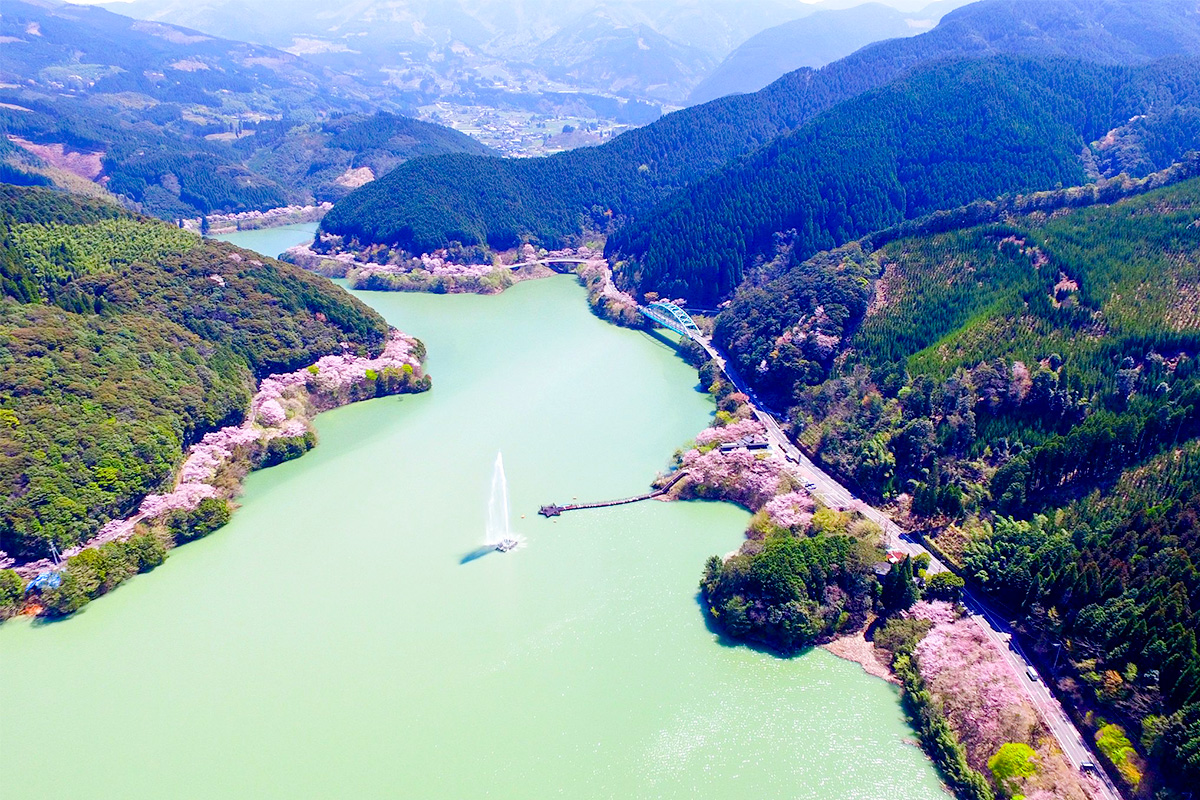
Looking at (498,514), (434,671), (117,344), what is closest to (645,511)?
(498,514)

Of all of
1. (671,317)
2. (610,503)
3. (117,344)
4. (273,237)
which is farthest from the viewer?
(273,237)

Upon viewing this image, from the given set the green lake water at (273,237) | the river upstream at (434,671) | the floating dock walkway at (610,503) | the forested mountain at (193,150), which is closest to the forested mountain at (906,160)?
the floating dock walkway at (610,503)

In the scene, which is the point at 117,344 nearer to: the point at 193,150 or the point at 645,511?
the point at 645,511

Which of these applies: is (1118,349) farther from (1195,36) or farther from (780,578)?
(1195,36)

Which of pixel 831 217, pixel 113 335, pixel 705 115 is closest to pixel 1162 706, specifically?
pixel 113 335

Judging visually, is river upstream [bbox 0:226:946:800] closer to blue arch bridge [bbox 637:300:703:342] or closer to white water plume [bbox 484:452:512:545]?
white water plume [bbox 484:452:512:545]

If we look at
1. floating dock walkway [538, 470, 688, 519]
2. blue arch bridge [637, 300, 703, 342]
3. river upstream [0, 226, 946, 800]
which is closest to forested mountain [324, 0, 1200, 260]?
blue arch bridge [637, 300, 703, 342]
